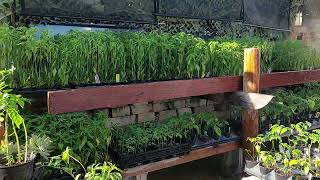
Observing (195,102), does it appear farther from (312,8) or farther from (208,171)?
(312,8)

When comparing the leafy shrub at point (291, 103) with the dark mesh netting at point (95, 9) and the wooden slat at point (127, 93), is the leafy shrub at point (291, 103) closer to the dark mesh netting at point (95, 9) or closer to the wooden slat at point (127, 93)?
the wooden slat at point (127, 93)

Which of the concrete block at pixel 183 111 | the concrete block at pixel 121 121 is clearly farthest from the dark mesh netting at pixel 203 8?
the concrete block at pixel 121 121

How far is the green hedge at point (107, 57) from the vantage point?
2.31 meters

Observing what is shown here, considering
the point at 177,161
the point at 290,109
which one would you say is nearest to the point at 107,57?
the point at 177,161

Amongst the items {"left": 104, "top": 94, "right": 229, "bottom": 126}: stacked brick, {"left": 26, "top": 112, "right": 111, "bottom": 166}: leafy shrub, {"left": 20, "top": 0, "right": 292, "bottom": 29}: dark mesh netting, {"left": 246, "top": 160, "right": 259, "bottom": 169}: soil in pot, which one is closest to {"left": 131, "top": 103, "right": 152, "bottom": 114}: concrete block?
{"left": 104, "top": 94, "right": 229, "bottom": 126}: stacked brick

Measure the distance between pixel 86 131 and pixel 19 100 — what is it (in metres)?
0.65

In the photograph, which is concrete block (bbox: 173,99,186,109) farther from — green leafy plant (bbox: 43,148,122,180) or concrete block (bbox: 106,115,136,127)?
green leafy plant (bbox: 43,148,122,180)

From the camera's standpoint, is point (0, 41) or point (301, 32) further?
point (301, 32)

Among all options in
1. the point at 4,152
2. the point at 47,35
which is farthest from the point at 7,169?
the point at 47,35

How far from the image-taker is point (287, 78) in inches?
148

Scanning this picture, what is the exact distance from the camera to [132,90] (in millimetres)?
2553

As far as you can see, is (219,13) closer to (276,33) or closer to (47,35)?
(276,33)

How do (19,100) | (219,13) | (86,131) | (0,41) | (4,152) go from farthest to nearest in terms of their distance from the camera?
(219,13) → (86,131) → (0,41) → (4,152) → (19,100)

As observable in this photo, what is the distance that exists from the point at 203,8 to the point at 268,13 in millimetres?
1665
